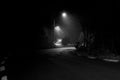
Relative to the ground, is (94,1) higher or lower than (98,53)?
higher

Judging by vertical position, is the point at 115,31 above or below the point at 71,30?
below

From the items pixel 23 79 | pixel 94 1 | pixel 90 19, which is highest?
pixel 94 1

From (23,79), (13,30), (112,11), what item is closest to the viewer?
(23,79)

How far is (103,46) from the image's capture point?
16.1 m

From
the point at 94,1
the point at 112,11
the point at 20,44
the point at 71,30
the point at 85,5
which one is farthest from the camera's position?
the point at 71,30

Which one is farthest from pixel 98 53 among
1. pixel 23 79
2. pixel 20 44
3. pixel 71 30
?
pixel 71 30

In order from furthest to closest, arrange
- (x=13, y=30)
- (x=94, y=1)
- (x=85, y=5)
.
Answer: (x=13, y=30) < (x=85, y=5) < (x=94, y=1)

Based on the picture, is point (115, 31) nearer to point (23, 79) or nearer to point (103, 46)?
point (103, 46)

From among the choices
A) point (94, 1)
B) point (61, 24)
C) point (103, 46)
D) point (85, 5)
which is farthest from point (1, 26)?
point (103, 46)

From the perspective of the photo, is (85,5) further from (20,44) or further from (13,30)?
(13,30)

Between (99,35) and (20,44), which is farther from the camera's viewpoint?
(20,44)

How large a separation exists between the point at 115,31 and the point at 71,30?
A: 3738 cm

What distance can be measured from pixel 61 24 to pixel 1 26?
2430 cm

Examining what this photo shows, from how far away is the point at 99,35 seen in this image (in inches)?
682
